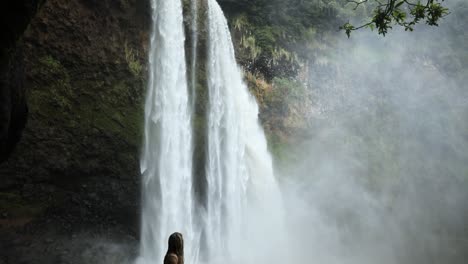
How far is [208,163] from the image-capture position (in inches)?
571

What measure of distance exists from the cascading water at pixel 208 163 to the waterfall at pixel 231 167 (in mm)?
39

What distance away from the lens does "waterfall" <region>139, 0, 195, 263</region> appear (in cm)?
1224

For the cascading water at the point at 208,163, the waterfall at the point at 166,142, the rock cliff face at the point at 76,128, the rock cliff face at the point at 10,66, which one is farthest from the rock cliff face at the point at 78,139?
the rock cliff face at the point at 10,66

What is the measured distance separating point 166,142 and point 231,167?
11.8 feet

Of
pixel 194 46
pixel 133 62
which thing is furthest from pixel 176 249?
pixel 194 46

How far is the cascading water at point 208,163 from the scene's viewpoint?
40.9 feet

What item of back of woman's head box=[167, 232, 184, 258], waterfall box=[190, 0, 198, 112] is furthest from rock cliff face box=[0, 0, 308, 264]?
back of woman's head box=[167, 232, 184, 258]

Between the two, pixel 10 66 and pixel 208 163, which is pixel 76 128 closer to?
pixel 208 163

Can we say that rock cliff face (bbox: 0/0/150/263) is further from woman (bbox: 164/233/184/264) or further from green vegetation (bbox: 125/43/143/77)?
woman (bbox: 164/233/184/264)

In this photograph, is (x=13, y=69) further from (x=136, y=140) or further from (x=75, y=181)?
(x=136, y=140)

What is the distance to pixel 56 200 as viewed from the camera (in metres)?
10.4

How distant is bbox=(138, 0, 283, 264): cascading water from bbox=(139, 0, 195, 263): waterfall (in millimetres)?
32

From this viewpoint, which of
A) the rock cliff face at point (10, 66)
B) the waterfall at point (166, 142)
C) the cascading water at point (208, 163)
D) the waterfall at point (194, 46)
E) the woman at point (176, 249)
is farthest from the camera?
the waterfall at point (194, 46)

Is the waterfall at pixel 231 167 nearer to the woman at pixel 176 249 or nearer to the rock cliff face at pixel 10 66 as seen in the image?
the rock cliff face at pixel 10 66
